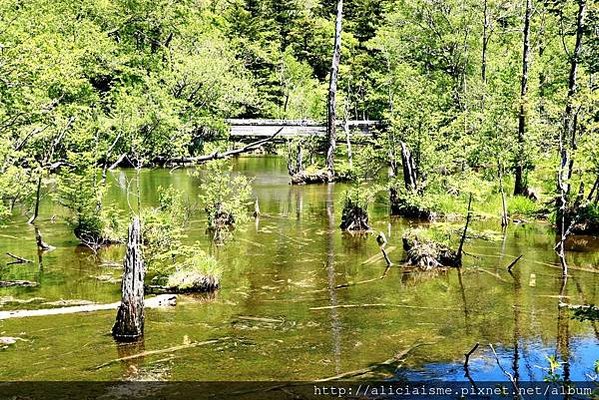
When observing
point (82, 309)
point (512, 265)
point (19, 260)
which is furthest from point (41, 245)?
point (512, 265)

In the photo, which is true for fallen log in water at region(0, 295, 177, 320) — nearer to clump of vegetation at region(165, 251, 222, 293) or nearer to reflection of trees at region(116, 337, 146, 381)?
clump of vegetation at region(165, 251, 222, 293)

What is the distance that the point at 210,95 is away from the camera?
29219 mm

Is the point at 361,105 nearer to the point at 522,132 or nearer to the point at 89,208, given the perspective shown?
the point at 522,132

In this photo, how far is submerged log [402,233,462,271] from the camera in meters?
16.0

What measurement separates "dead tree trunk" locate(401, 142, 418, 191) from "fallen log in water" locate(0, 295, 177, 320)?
11931mm

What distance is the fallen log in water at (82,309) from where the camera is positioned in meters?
11.6

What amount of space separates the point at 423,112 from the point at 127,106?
990 centimetres

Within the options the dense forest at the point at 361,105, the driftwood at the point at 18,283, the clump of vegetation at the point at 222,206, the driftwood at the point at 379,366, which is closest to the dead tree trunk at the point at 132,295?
the dense forest at the point at 361,105

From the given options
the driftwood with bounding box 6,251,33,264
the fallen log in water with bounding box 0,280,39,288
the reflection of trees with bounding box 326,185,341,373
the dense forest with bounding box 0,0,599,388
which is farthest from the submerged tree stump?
the fallen log in water with bounding box 0,280,39,288

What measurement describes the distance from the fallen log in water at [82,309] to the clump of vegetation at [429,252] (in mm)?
6355

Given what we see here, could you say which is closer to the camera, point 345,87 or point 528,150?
point 528,150

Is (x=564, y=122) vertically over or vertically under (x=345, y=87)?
under

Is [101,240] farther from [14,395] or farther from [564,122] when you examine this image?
[564,122]

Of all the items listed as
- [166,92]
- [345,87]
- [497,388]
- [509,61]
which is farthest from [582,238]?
[345,87]
